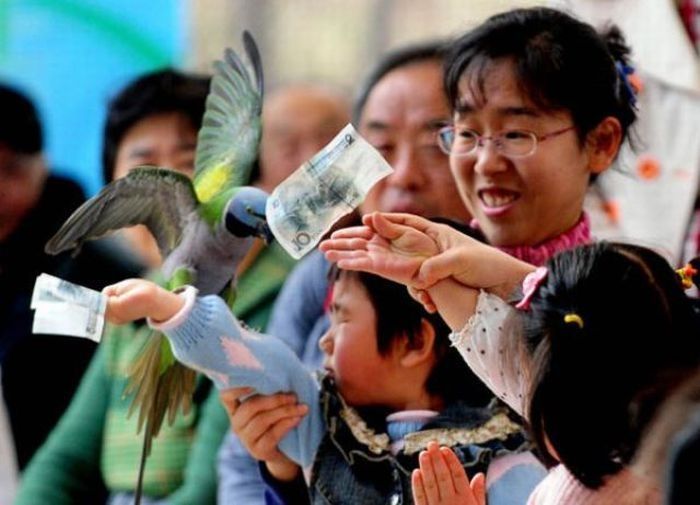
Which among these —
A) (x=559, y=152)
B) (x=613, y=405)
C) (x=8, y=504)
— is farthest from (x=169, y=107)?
(x=613, y=405)

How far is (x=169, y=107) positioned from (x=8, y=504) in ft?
2.04

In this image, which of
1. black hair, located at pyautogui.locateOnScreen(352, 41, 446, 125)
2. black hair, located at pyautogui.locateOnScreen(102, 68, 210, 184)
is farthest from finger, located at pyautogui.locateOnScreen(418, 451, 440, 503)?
black hair, located at pyautogui.locateOnScreen(102, 68, 210, 184)

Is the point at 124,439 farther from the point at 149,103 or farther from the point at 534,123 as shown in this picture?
the point at 534,123

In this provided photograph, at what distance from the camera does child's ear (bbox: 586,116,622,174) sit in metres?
1.67

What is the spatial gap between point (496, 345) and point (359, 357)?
29 cm

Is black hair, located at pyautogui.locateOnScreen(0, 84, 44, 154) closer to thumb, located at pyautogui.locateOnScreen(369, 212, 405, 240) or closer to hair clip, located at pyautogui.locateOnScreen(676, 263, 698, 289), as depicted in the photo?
thumb, located at pyautogui.locateOnScreen(369, 212, 405, 240)

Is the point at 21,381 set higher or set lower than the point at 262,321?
lower

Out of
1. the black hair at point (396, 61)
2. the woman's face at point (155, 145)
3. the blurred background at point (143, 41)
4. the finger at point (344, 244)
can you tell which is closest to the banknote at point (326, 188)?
the finger at point (344, 244)

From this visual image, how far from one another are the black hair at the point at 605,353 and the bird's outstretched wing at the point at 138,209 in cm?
42

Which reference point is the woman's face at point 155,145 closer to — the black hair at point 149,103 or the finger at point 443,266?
the black hair at point 149,103

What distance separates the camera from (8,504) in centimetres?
200

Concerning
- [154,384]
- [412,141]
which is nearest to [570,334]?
[154,384]

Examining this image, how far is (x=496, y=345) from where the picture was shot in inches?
55.5

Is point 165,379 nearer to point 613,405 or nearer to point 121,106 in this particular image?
point 613,405
